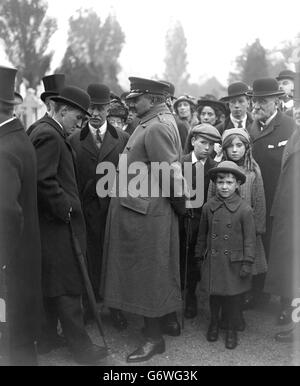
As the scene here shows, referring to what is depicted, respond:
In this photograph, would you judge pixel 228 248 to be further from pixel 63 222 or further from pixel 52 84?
pixel 52 84

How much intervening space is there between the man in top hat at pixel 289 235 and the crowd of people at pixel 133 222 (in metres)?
0.01

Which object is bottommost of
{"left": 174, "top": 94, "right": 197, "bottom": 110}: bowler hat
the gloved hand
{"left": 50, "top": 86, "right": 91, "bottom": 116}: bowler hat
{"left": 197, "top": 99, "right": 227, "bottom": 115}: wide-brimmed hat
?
the gloved hand

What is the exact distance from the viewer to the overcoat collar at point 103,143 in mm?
4844

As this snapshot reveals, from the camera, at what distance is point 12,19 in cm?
2003

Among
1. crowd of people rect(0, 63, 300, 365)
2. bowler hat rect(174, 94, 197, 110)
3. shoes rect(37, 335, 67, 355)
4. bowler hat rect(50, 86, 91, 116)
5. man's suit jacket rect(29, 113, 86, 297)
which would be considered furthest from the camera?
bowler hat rect(174, 94, 197, 110)

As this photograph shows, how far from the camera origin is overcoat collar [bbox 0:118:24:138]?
10.1 feet

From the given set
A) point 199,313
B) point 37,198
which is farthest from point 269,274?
point 37,198

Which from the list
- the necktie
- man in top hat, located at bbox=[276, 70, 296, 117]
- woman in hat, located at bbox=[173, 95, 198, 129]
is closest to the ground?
the necktie

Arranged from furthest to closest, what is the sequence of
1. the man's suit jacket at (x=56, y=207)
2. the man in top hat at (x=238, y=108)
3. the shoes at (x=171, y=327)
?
the man in top hat at (x=238, y=108) → the shoes at (x=171, y=327) → the man's suit jacket at (x=56, y=207)

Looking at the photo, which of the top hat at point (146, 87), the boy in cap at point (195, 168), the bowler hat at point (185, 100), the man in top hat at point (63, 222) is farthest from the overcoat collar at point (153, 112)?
the bowler hat at point (185, 100)

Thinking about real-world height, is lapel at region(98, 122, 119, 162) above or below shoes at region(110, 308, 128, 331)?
above

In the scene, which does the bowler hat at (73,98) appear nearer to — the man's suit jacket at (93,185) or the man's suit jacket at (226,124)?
the man's suit jacket at (93,185)

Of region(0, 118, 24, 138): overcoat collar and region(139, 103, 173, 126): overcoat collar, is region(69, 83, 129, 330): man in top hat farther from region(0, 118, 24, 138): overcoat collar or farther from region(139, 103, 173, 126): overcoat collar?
region(0, 118, 24, 138): overcoat collar

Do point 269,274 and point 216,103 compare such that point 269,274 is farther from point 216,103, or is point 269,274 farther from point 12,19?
point 12,19
